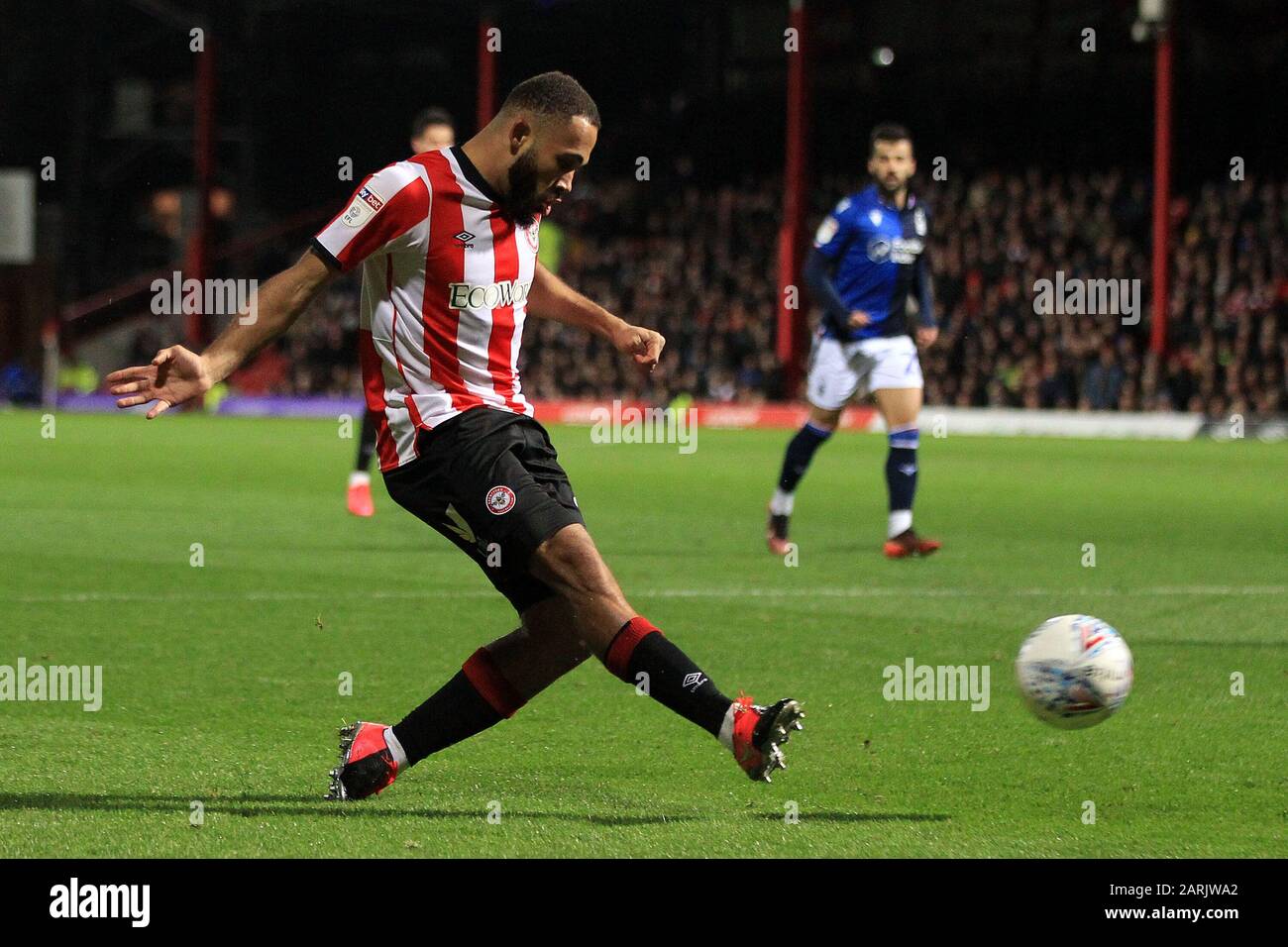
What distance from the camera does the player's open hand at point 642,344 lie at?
548 cm

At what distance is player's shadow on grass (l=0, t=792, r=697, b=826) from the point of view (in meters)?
5.00

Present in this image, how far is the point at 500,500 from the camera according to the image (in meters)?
4.99

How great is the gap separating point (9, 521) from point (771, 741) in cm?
987

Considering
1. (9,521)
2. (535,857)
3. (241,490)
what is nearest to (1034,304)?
(241,490)

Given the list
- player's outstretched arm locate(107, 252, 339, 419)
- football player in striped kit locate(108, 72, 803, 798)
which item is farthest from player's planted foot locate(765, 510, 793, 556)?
player's outstretched arm locate(107, 252, 339, 419)

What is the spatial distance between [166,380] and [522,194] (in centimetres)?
106

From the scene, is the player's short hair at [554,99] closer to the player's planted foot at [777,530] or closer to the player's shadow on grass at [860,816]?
the player's shadow on grass at [860,816]

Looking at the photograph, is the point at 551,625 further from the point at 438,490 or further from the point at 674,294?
the point at 674,294

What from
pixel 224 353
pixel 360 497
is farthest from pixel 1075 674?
pixel 360 497

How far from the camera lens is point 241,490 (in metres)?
16.5

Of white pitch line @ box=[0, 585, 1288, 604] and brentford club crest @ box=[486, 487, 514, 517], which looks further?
white pitch line @ box=[0, 585, 1288, 604]

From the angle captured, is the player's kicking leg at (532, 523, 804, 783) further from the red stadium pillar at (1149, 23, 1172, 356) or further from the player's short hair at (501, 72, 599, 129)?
the red stadium pillar at (1149, 23, 1172, 356)

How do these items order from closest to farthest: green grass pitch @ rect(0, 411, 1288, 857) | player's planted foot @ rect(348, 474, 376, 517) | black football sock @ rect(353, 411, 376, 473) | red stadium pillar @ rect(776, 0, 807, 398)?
1. green grass pitch @ rect(0, 411, 1288, 857)
2. black football sock @ rect(353, 411, 376, 473)
3. player's planted foot @ rect(348, 474, 376, 517)
4. red stadium pillar @ rect(776, 0, 807, 398)

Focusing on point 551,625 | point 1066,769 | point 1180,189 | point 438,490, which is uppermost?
point 1180,189
